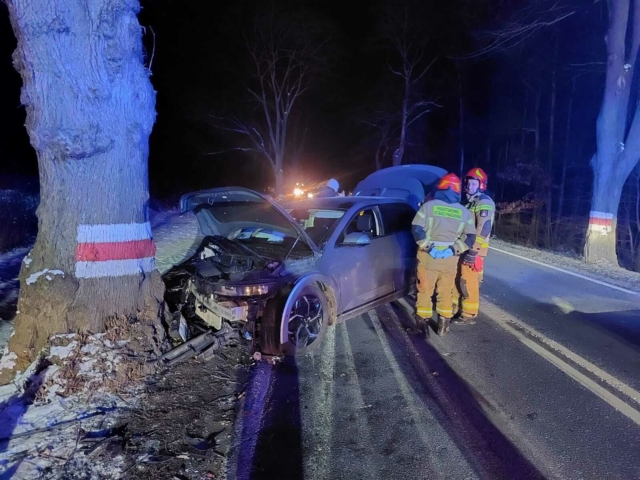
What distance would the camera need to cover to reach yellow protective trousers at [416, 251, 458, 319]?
489cm

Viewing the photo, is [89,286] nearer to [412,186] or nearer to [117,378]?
[117,378]

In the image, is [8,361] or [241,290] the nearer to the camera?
[8,361]

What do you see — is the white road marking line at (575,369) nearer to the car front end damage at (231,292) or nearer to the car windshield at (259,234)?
the car front end damage at (231,292)

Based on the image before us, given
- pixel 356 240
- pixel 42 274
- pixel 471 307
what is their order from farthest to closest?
pixel 471 307 < pixel 356 240 < pixel 42 274

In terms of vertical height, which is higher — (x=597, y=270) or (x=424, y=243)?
(x=424, y=243)

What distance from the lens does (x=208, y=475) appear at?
2.59 metres

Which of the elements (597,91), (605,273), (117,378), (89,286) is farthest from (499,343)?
(597,91)

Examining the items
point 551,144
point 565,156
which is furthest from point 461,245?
point 565,156

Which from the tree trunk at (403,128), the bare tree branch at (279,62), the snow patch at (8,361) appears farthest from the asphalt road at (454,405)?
the tree trunk at (403,128)

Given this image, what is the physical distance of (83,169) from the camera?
12.3 feet

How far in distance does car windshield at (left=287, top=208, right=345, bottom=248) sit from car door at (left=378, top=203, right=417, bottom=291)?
0.67 m

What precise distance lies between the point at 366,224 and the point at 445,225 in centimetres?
90

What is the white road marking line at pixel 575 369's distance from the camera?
3396mm

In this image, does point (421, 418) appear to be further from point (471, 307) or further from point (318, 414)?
point (471, 307)
